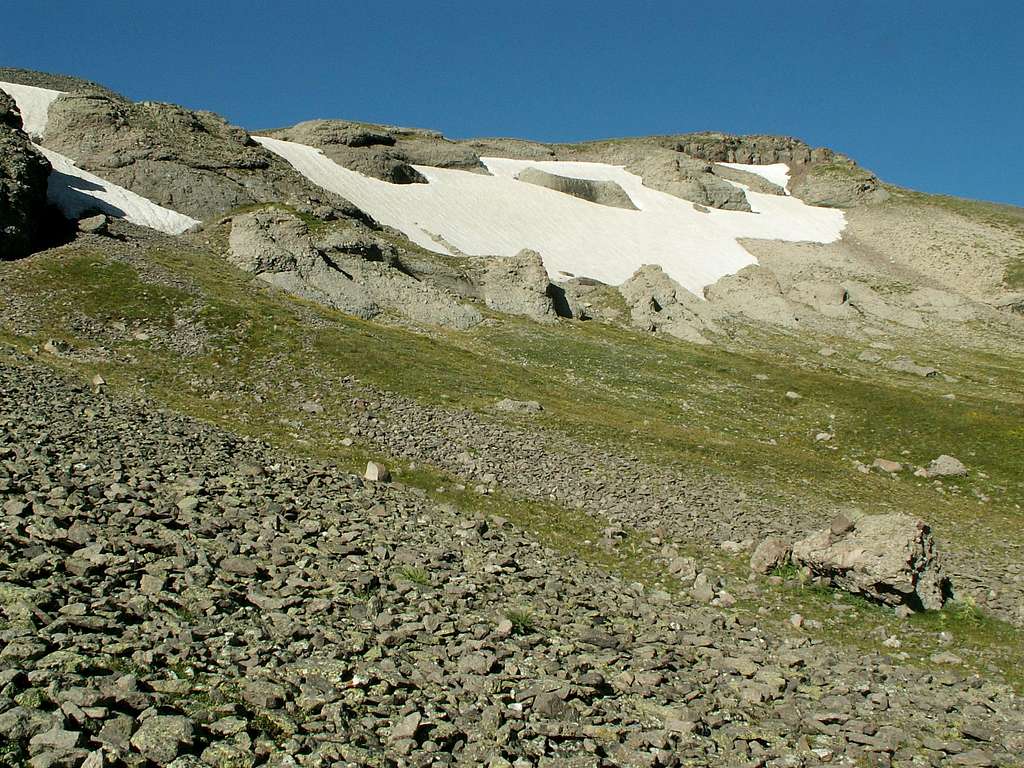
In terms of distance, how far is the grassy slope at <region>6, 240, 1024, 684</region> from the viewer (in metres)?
21.7

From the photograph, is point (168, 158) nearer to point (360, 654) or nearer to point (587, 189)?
point (587, 189)

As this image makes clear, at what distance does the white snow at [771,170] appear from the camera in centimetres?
13584

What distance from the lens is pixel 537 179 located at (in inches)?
4222

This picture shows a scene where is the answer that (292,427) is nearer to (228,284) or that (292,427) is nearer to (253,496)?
(253,496)

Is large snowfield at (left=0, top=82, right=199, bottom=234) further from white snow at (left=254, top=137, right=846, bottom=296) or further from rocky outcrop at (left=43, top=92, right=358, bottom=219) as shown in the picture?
white snow at (left=254, top=137, right=846, bottom=296)

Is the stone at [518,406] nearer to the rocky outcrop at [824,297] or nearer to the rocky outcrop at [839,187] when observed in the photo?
the rocky outcrop at [824,297]

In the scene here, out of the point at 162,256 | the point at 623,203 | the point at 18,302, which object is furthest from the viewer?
the point at 623,203

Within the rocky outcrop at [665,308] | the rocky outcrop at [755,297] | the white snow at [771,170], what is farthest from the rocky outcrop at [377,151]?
the white snow at [771,170]

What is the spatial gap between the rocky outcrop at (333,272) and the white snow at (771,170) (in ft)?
329

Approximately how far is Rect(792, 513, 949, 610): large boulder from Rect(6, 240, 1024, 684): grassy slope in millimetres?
533

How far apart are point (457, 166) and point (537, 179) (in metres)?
12.0

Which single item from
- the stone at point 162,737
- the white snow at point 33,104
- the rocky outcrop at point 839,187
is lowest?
the stone at point 162,737

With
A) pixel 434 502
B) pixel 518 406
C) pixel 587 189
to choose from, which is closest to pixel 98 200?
pixel 518 406

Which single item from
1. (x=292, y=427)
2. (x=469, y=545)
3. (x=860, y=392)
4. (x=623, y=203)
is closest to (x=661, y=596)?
(x=469, y=545)
